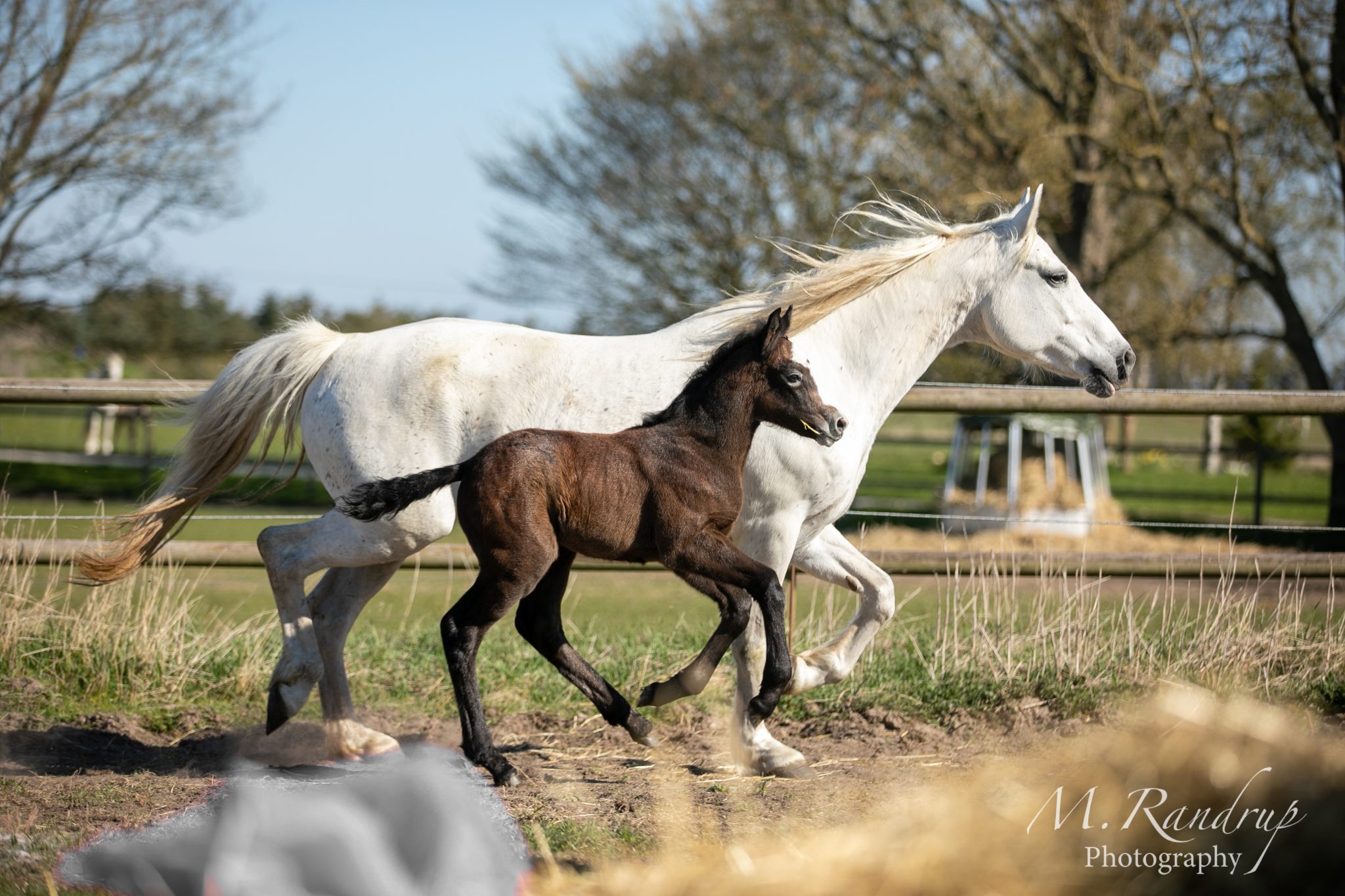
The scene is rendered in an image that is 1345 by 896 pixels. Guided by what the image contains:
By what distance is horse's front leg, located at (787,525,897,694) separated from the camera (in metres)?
4.44

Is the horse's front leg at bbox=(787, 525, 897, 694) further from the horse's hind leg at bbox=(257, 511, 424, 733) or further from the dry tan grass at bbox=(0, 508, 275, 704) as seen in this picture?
the dry tan grass at bbox=(0, 508, 275, 704)

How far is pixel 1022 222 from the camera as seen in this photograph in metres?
4.45

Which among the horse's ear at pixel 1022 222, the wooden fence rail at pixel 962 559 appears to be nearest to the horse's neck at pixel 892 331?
the horse's ear at pixel 1022 222

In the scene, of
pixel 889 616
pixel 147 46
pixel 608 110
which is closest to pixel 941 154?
pixel 608 110

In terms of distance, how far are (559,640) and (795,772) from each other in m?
0.98

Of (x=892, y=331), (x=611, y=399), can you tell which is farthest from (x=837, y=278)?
(x=611, y=399)

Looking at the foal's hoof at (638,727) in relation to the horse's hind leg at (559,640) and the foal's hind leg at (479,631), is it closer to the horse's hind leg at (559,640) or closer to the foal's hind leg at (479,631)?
the horse's hind leg at (559,640)

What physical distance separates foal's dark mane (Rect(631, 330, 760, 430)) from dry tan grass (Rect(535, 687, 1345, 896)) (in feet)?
6.86

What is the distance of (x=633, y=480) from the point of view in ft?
11.9

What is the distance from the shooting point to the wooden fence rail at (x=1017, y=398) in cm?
530

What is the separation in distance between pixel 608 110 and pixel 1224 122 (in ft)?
30.1

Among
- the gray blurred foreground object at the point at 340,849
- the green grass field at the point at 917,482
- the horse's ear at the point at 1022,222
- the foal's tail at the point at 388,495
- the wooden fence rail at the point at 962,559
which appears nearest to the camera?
the gray blurred foreground object at the point at 340,849
